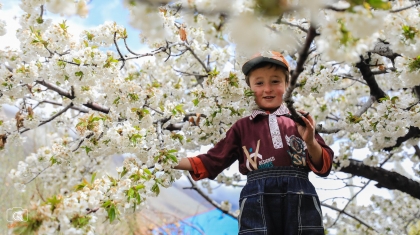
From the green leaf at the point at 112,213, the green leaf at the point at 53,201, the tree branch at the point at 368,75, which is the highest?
the tree branch at the point at 368,75

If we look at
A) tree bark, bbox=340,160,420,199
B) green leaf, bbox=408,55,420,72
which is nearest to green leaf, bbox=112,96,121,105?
green leaf, bbox=408,55,420,72

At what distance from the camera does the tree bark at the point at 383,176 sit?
10.8 feet

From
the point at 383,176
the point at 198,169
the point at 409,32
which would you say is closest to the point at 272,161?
the point at 198,169

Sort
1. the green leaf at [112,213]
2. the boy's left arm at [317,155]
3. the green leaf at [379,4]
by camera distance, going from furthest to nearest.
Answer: the boy's left arm at [317,155] → the green leaf at [112,213] → the green leaf at [379,4]

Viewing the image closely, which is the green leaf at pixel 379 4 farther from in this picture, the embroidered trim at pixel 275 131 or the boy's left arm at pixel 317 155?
the embroidered trim at pixel 275 131

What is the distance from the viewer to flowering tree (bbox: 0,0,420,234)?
82 cm

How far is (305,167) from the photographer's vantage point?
1.71 m

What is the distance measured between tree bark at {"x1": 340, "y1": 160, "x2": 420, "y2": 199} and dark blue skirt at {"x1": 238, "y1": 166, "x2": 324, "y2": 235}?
178 centimetres

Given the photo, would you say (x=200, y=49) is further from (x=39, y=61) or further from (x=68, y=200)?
(x=68, y=200)

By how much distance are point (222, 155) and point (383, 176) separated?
2116 mm

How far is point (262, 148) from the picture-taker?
1743mm

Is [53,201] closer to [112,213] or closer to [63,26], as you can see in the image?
[112,213]

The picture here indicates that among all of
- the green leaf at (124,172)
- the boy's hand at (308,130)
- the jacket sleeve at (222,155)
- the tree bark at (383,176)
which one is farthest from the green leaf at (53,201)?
the tree bark at (383,176)

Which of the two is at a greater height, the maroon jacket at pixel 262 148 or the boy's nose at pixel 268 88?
the boy's nose at pixel 268 88
